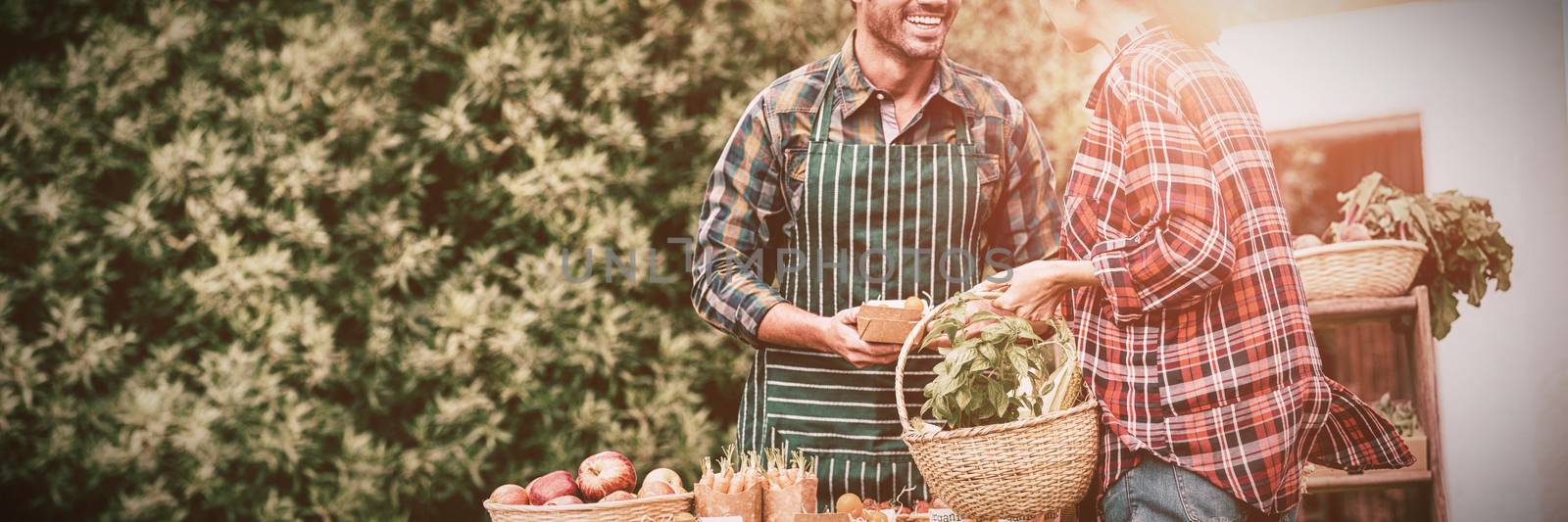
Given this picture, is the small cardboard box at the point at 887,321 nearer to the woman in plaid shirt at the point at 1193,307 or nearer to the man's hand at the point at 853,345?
the man's hand at the point at 853,345

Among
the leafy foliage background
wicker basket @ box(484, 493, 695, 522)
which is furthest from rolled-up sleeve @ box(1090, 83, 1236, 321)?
the leafy foliage background

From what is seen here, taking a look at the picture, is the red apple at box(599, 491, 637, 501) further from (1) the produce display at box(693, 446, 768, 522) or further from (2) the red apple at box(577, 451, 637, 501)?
(1) the produce display at box(693, 446, 768, 522)

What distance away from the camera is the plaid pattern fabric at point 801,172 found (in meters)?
3.10

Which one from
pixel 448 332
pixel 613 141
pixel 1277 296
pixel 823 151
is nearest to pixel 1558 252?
pixel 1277 296

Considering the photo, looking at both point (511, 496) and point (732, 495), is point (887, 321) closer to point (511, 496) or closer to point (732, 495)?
point (732, 495)

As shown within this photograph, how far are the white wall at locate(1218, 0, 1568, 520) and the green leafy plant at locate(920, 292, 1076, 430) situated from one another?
4.45 feet

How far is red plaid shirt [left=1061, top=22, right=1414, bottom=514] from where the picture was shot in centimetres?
229

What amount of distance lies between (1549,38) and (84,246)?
4342 millimetres

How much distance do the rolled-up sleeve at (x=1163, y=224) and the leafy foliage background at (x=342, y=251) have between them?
2.04 meters

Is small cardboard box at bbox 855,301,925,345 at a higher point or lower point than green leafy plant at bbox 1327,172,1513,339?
lower

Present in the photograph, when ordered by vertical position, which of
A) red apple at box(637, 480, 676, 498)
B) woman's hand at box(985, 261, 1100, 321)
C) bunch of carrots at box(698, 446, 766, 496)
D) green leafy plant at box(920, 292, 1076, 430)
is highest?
woman's hand at box(985, 261, 1100, 321)

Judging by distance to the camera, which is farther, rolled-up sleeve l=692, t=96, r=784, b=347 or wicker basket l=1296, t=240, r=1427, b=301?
wicker basket l=1296, t=240, r=1427, b=301

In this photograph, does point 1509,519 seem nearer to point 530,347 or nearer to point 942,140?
point 942,140

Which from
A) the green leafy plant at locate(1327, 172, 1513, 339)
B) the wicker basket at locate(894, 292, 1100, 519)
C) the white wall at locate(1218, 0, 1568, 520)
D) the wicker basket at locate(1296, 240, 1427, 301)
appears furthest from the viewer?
the wicker basket at locate(1296, 240, 1427, 301)
